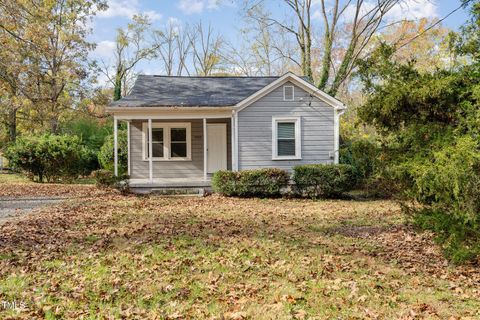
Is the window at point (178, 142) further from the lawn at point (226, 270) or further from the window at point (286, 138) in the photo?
the lawn at point (226, 270)

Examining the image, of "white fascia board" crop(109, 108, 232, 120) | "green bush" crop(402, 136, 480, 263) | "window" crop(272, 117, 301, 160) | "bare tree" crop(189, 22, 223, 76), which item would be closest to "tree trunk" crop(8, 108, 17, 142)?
"white fascia board" crop(109, 108, 232, 120)

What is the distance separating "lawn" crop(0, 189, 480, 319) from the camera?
385cm

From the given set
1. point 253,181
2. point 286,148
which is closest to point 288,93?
point 286,148

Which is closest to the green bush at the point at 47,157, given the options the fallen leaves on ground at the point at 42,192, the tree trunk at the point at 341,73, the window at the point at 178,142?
the fallen leaves on ground at the point at 42,192

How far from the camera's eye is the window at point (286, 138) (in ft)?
45.0

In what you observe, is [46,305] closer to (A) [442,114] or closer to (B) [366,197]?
(A) [442,114]

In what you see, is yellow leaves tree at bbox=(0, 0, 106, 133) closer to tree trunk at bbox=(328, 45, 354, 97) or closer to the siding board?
the siding board

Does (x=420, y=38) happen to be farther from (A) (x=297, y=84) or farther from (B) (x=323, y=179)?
(B) (x=323, y=179)

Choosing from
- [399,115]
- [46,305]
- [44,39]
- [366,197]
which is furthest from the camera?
[44,39]

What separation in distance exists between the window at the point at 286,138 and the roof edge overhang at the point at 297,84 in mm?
1085

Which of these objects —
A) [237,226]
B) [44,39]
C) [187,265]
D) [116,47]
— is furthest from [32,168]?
[116,47]

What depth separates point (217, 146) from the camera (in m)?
15.5

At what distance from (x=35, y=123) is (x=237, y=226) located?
24.0 m

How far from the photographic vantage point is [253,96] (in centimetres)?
1344
